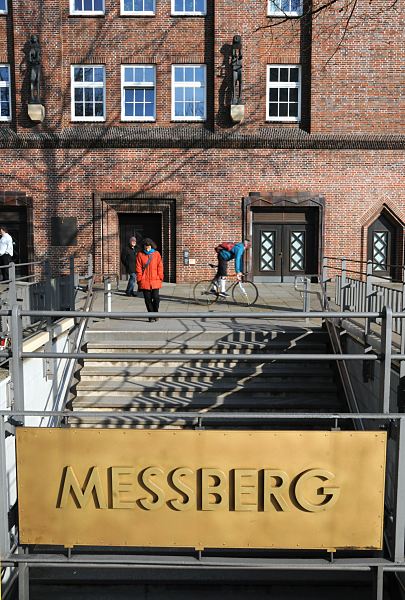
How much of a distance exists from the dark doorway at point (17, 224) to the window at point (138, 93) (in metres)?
4.96

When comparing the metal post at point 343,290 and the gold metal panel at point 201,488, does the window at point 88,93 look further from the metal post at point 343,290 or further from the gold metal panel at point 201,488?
the gold metal panel at point 201,488

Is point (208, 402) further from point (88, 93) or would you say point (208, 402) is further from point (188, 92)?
point (88, 93)

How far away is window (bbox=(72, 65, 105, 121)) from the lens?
18578mm

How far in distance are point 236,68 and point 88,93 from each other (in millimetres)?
5211

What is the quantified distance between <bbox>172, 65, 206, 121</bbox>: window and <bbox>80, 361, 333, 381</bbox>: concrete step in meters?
11.8

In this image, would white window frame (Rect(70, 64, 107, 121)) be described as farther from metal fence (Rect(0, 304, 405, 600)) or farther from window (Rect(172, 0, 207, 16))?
metal fence (Rect(0, 304, 405, 600))

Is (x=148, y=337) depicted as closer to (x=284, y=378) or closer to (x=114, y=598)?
(x=284, y=378)

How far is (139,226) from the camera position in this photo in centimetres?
1920

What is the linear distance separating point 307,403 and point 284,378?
0.66 m

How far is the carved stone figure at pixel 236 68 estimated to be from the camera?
58.6 feet

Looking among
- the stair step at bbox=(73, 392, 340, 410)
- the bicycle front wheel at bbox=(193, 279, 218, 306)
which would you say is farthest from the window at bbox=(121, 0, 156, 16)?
the stair step at bbox=(73, 392, 340, 410)

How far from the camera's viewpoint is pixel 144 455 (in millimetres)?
4008

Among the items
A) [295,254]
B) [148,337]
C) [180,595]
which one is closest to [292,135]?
[295,254]

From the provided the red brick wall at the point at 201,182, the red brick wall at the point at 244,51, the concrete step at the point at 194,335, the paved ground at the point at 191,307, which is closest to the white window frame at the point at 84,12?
the red brick wall at the point at 244,51
